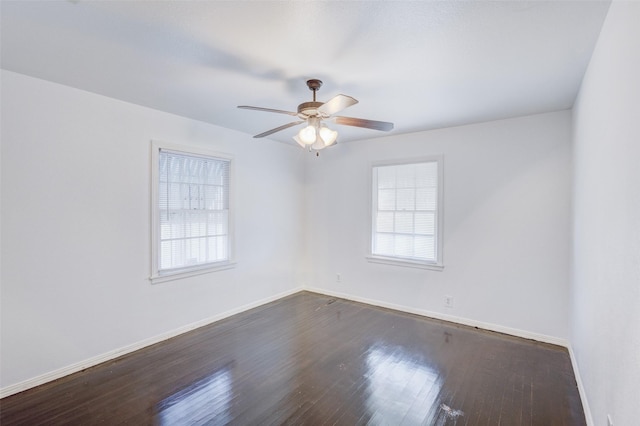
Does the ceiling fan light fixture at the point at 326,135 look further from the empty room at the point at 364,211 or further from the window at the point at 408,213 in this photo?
the window at the point at 408,213

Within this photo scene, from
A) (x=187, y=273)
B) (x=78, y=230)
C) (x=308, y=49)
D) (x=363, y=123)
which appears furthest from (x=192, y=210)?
(x=308, y=49)

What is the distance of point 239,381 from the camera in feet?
8.50

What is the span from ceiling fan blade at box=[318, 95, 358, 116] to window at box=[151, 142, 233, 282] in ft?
6.87

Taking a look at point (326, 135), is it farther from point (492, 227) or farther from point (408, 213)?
point (492, 227)

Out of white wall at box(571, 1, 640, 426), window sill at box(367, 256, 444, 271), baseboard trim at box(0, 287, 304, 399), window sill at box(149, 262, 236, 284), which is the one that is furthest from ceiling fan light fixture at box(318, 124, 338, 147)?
baseboard trim at box(0, 287, 304, 399)

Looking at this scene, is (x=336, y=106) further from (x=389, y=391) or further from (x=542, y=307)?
(x=542, y=307)

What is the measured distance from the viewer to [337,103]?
2.15 metres

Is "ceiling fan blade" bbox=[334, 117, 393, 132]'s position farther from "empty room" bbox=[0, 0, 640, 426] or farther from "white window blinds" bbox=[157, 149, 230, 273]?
"white window blinds" bbox=[157, 149, 230, 273]

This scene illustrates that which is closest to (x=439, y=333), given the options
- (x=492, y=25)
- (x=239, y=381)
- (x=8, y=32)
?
(x=239, y=381)

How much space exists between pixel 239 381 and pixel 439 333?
230 cm

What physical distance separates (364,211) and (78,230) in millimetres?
3486

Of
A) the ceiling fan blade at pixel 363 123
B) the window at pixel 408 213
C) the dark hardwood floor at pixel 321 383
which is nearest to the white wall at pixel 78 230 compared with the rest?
the dark hardwood floor at pixel 321 383

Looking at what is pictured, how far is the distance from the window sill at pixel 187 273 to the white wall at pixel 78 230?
63mm

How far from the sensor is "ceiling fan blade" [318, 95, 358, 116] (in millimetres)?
2080
